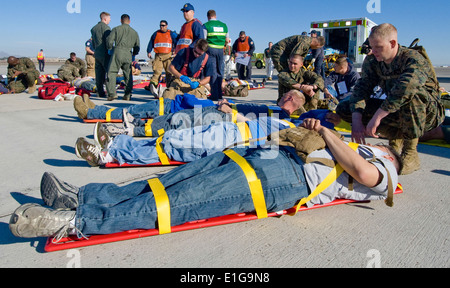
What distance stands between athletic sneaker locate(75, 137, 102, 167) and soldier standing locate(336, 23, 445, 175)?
8.37ft

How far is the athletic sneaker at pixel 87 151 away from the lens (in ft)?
9.95

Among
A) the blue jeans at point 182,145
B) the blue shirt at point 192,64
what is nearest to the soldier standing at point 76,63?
the blue shirt at point 192,64

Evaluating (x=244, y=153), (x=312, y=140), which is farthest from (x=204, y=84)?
(x=312, y=140)

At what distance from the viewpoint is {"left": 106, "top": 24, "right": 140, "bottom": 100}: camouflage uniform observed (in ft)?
23.9

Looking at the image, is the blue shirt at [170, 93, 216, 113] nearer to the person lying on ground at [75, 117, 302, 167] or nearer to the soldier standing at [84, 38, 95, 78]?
the person lying on ground at [75, 117, 302, 167]

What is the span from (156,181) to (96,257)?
59 centimetres

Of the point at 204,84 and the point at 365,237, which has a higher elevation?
the point at 204,84

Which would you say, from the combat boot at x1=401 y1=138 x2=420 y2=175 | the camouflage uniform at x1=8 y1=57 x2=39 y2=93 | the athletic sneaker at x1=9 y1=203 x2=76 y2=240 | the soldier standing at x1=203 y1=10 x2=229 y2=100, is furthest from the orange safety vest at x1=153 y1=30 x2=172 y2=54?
the athletic sneaker at x1=9 y1=203 x2=76 y2=240

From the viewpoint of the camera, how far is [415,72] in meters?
2.77

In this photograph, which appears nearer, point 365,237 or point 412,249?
point 412,249

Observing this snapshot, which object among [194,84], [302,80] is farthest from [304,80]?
[194,84]

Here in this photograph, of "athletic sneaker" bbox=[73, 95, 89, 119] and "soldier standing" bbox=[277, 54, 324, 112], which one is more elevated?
"soldier standing" bbox=[277, 54, 324, 112]

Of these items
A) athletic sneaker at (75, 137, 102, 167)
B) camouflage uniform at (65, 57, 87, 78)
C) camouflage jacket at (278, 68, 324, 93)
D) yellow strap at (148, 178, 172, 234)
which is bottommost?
yellow strap at (148, 178, 172, 234)
